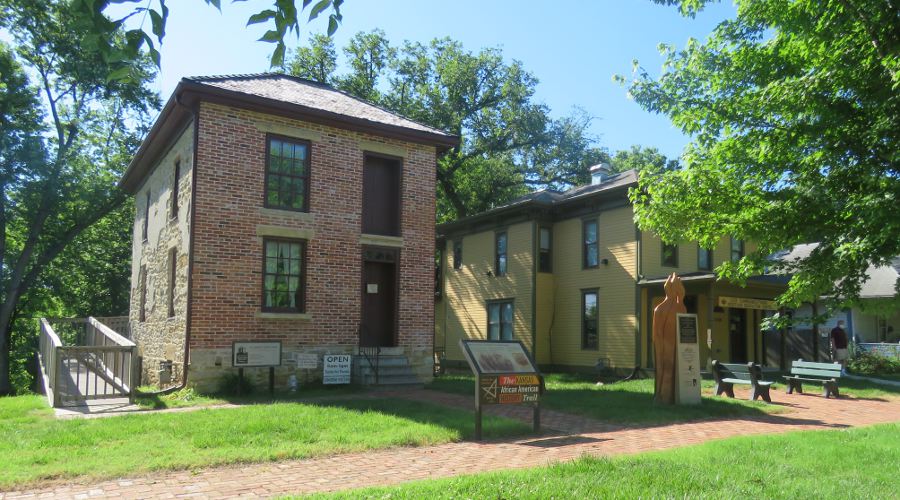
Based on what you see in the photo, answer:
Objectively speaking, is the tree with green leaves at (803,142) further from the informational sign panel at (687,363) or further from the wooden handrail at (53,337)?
the wooden handrail at (53,337)

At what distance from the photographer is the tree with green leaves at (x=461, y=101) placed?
35688 millimetres

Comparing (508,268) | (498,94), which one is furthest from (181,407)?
(498,94)

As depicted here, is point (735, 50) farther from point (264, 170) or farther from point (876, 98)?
point (264, 170)

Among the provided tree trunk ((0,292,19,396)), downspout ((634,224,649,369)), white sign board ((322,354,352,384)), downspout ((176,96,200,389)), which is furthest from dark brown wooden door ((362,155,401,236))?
tree trunk ((0,292,19,396))

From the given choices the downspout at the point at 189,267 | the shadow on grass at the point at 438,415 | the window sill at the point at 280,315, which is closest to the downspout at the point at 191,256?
the downspout at the point at 189,267

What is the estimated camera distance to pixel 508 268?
25203mm

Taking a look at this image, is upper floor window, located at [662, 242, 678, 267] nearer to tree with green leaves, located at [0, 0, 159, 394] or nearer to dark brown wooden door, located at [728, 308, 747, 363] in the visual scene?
dark brown wooden door, located at [728, 308, 747, 363]

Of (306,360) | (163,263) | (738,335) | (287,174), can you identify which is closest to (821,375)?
(738,335)

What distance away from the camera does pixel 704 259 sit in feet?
76.3

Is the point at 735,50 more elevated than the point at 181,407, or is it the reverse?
the point at 735,50

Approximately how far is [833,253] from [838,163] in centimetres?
104

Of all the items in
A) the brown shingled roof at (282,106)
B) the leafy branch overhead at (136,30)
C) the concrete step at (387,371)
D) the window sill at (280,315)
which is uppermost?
the brown shingled roof at (282,106)

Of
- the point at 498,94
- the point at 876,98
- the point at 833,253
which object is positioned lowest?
the point at 833,253

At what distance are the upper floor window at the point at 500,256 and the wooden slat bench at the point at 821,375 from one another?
37.1ft
